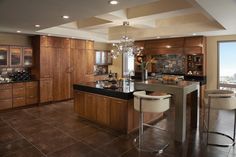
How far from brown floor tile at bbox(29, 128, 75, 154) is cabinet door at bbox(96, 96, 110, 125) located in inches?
37.1

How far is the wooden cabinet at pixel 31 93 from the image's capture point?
6281 mm

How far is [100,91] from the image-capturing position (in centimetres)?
442

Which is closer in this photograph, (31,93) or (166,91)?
(166,91)

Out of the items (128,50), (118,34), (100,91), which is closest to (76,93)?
(100,91)

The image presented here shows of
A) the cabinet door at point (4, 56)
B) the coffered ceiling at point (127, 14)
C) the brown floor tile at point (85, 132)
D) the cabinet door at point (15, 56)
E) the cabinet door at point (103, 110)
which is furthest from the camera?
the cabinet door at point (15, 56)

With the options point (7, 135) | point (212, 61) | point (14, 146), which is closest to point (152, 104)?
point (14, 146)

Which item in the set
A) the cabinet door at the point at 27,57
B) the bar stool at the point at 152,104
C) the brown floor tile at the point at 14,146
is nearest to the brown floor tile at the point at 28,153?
the brown floor tile at the point at 14,146

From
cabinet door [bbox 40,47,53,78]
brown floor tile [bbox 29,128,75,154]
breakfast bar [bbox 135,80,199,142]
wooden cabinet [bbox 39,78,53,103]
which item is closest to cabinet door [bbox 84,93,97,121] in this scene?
brown floor tile [bbox 29,128,75,154]

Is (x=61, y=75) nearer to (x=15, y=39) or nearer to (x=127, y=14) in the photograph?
(x=15, y=39)

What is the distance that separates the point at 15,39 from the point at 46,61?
4.07ft

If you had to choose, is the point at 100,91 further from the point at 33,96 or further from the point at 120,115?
the point at 33,96

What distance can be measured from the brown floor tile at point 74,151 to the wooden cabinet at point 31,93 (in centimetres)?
364

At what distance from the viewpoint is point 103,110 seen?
4.42 metres

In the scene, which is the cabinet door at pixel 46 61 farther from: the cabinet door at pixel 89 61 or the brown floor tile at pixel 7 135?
the brown floor tile at pixel 7 135
